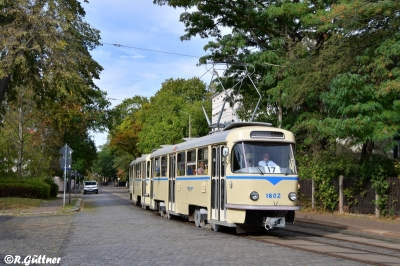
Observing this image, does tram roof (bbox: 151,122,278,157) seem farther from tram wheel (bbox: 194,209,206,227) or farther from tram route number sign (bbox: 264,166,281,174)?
tram wheel (bbox: 194,209,206,227)

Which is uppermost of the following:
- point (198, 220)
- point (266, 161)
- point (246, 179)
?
point (266, 161)

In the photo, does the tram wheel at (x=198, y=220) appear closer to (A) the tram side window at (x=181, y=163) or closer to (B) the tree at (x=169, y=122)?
(A) the tram side window at (x=181, y=163)

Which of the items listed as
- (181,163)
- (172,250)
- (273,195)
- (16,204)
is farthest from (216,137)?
(16,204)

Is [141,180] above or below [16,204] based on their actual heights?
above

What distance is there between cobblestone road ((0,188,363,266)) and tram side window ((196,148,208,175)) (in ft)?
6.23

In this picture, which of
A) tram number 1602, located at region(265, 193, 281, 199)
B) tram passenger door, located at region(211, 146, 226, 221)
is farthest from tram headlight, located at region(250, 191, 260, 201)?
tram passenger door, located at region(211, 146, 226, 221)

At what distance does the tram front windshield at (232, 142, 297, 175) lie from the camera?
1427 cm

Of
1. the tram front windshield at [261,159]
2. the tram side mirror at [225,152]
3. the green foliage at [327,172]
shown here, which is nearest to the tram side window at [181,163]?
the tram side mirror at [225,152]

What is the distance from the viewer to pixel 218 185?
15500 mm

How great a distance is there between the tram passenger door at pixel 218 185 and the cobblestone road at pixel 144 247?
619 millimetres

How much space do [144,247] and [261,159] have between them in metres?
4.29

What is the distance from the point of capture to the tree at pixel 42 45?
23.0m

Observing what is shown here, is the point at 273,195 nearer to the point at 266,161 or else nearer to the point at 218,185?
the point at 266,161

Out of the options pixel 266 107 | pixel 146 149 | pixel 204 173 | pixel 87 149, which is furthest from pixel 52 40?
pixel 146 149
